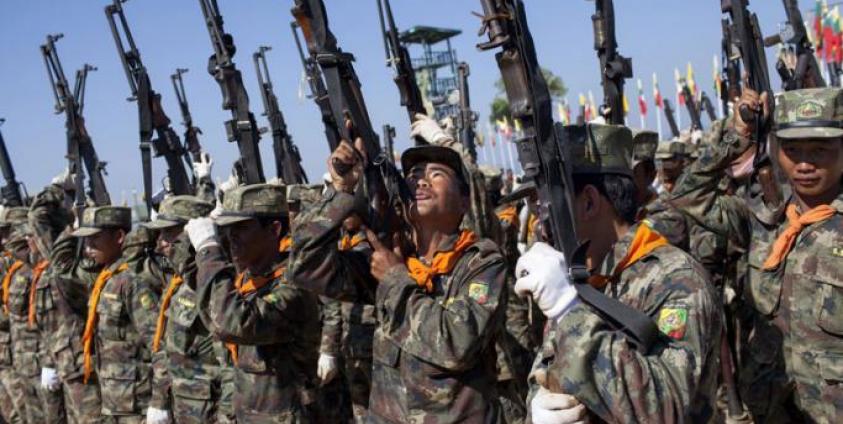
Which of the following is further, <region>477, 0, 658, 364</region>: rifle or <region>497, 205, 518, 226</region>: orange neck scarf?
<region>497, 205, 518, 226</region>: orange neck scarf

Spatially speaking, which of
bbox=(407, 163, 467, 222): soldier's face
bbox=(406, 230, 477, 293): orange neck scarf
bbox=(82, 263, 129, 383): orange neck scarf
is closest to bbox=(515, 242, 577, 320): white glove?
bbox=(406, 230, 477, 293): orange neck scarf

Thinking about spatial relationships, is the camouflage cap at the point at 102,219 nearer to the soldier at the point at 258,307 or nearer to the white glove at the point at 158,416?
the white glove at the point at 158,416

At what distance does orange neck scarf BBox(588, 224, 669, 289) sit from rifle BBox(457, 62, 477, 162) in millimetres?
7239

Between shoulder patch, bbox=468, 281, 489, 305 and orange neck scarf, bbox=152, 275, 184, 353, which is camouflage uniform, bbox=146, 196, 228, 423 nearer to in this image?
orange neck scarf, bbox=152, 275, 184, 353

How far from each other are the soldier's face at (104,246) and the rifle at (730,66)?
5.87 meters

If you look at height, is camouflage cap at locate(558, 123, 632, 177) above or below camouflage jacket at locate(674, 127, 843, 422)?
above

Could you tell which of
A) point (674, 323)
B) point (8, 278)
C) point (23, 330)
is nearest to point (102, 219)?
point (23, 330)

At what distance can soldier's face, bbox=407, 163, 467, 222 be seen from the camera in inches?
169

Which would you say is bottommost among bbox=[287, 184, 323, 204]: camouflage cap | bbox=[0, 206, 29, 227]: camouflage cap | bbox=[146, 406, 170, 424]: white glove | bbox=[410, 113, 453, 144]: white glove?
bbox=[146, 406, 170, 424]: white glove

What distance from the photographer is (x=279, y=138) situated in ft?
37.2

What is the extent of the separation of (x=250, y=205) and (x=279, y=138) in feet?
20.1

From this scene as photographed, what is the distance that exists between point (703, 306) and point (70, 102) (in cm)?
1003

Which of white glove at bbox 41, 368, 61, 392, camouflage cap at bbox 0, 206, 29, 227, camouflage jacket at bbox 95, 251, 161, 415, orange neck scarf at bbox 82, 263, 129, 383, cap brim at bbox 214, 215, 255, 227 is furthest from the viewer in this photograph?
camouflage cap at bbox 0, 206, 29, 227

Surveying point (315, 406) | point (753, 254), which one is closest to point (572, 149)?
point (753, 254)
